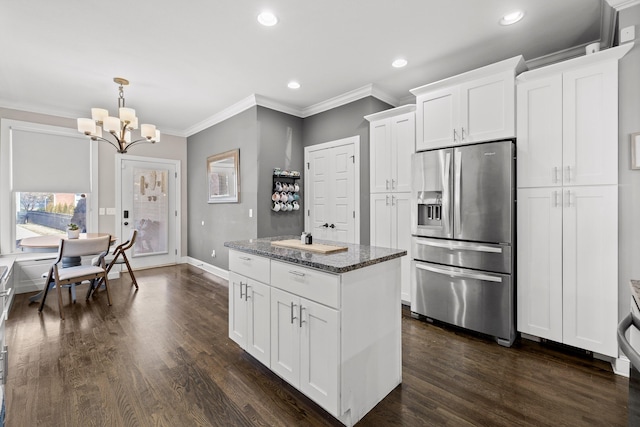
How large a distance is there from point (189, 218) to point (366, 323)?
17.7ft

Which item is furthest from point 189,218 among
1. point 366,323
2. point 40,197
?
point 366,323

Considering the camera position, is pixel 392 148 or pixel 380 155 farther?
pixel 380 155

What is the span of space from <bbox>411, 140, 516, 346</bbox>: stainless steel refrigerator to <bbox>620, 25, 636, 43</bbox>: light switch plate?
3.20 ft

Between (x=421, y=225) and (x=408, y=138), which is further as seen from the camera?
(x=408, y=138)

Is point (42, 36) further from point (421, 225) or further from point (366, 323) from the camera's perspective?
point (421, 225)

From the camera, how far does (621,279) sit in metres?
2.20

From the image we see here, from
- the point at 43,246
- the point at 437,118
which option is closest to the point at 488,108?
the point at 437,118

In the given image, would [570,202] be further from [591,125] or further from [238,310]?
[238,310]

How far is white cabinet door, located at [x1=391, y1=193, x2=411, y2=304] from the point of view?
11.4ft

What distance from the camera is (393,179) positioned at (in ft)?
11.8

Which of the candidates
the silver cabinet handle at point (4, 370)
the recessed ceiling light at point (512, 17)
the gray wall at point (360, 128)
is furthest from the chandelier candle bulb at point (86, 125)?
the recessed ceiling light at point (512, 17)

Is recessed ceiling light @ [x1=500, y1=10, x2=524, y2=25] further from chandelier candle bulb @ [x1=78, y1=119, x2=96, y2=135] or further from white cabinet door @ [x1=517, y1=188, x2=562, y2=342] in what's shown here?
chandelier candle bulb @ [x1=78, y1=119, x2=96, y2=135]

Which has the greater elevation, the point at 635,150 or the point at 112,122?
the point at 112,122

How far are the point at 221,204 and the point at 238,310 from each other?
303 cm
